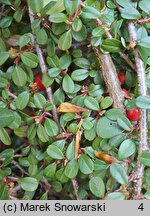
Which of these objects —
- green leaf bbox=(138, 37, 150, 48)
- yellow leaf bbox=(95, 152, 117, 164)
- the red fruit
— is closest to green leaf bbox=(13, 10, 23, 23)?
the red fruit

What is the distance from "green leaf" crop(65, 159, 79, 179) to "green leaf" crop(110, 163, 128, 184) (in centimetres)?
13

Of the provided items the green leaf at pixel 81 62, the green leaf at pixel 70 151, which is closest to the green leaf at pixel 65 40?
the green leaf at pixel 81 62

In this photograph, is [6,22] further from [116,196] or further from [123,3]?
[116,196]

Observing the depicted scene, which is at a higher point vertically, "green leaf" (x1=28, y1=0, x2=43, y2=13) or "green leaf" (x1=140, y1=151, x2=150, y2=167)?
"green leaf" (x1=28, y1=0, x2=43, y2=13)

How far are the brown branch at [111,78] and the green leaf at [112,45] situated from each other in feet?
0.12

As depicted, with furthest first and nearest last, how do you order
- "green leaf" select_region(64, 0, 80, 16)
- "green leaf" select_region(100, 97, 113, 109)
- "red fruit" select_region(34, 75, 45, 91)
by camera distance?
"red fruit" select_region(34, 75, 45, 91) → "green leaf" select_region(100, 97, 113, 109) → "green leaf" select_region(64, 0, 80, 16)

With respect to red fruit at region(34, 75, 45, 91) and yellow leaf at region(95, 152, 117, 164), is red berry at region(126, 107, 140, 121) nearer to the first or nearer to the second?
yellow leaf at region(95, 152, 117, 164)

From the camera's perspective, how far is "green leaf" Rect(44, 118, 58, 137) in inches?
44.1

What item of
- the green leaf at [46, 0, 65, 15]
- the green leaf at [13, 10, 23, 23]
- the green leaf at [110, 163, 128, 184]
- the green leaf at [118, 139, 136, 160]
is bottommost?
the green leaf at [110, 163, 128, 184]

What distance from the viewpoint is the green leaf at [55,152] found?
1.10 metres

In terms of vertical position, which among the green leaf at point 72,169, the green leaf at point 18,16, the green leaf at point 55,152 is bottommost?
the green leaf at point 72,169

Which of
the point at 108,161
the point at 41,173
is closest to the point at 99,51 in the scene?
the point at 108,161

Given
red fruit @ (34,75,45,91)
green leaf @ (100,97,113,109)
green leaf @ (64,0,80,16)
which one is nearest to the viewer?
green leaf @ (64,0,80,16)

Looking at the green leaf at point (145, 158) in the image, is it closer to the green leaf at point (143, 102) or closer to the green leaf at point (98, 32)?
the green leaf at point (143, 102)
